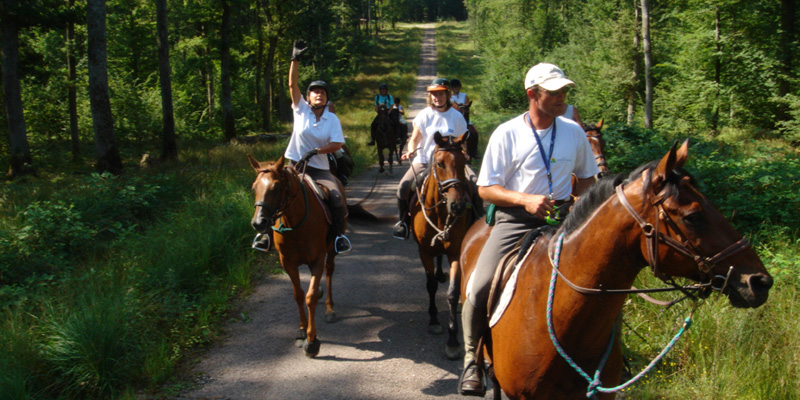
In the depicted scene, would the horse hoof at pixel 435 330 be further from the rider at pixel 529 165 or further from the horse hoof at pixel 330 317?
the rider at pixel 529 165

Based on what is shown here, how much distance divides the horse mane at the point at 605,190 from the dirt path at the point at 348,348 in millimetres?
2675

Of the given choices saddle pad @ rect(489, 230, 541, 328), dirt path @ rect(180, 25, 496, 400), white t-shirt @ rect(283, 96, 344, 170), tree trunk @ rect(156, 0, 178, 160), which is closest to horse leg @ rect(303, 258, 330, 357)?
dirt path @ rect(180, 25, 496, 400)

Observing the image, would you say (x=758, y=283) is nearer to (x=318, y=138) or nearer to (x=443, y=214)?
(x=443, y=214)

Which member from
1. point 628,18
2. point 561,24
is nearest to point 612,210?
point 628,18

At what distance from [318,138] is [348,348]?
270 centimetres

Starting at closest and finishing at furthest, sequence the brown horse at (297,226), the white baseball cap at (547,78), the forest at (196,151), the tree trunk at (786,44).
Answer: the white baseball cap at (547,78) < the forest at (196,151) < the brown horse at (297,226) < the tree trunk at (786,44)

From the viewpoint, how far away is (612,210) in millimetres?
2555

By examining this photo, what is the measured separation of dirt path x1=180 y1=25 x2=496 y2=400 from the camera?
195 inches

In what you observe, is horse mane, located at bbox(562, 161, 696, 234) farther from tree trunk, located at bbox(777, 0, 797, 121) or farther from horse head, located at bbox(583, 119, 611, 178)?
tree trunk, located at bbox(777, 0, 797, 121)

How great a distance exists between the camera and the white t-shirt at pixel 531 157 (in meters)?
3.38

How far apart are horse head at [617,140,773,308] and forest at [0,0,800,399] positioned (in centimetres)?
25

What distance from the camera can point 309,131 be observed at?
22.0 ft

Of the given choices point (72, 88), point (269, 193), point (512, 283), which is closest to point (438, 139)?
point (269, 193)

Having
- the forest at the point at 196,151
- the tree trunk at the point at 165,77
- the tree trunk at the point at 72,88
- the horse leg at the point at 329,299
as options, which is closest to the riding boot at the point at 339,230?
the horse leg at the point at 329,299
